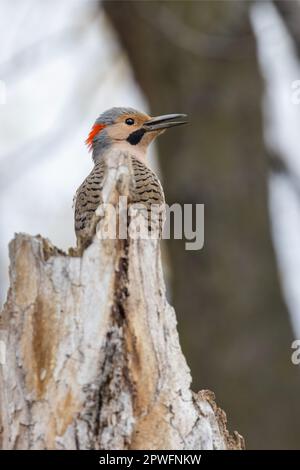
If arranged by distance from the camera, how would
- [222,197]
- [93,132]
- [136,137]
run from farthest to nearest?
[222,197]
[93,132]
[136,137]

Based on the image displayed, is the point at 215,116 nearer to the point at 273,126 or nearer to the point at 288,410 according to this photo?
the point at 273,126

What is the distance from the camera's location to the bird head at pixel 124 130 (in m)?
6.43

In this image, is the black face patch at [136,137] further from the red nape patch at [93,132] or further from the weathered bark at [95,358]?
the weathered bark at [95,358]

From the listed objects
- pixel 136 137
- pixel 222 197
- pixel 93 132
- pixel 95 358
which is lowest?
pixel 95 358

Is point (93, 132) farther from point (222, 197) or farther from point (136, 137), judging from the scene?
point (222, 197)

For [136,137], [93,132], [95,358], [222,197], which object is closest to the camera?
[95,358]


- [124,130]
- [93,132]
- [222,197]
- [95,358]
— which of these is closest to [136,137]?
[124,130]

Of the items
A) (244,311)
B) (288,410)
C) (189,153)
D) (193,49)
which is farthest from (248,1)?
(288,410)

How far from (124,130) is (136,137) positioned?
119 millimetres

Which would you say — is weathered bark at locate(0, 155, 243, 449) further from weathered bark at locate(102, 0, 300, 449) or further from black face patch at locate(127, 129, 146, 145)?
weathered bark at locate(102, 0, 300, 449)

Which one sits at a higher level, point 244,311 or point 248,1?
point 248,1

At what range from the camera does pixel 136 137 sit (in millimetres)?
6434

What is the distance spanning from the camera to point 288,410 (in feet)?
27.7
